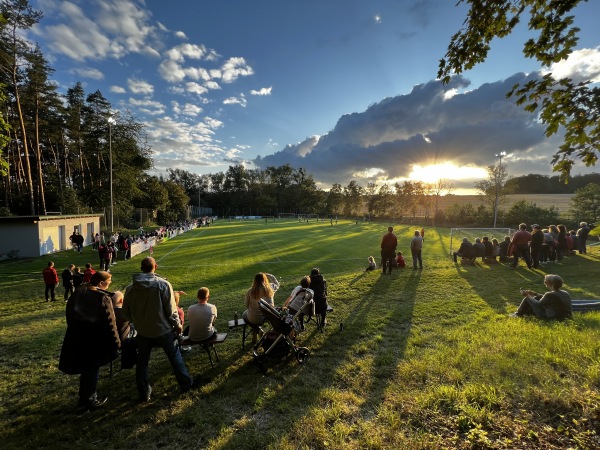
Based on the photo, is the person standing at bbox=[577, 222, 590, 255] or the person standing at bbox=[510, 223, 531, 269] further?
the person standing at bbox=[577, 222, 590, 255]

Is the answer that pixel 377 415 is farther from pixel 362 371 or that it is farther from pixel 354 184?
pixel 354 184

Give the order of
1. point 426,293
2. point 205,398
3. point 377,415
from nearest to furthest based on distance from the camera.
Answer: point 377,415
point 205,398
point 426,293

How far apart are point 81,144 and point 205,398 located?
51.5 metres

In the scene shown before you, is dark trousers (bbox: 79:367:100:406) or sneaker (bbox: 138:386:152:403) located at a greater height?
dark trousers (bbox: 79:367:100:406)

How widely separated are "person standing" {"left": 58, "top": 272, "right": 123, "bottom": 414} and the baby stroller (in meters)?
2.04

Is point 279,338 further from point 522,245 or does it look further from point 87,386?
point 522,245

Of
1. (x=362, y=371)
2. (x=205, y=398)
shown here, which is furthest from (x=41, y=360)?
(x=362, y=371)

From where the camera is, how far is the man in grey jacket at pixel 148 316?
3713 millimetres

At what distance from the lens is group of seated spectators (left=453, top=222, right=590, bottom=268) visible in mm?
11922

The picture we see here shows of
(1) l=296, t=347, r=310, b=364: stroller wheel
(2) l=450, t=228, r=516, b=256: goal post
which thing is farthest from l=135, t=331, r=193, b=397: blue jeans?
(2) l=450, t=228, r=516, b=256: goal post

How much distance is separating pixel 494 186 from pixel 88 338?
1939 inches

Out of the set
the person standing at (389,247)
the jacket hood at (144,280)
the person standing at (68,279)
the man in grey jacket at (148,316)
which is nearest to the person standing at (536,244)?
the person standing at (389,247)

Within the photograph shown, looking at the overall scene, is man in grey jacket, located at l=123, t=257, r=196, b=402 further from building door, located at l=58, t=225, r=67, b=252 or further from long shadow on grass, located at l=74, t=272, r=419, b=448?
building door, located at l=58, t=225, r=67, b=252

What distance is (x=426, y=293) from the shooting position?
898 cm
